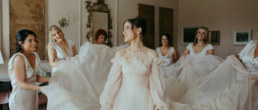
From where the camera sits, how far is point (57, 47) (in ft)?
12.4

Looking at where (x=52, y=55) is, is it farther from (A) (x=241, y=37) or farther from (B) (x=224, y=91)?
(A) (x=241, y=37)

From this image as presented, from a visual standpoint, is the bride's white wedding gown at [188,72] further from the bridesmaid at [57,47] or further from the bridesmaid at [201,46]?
the bridesmaid at [57,47]

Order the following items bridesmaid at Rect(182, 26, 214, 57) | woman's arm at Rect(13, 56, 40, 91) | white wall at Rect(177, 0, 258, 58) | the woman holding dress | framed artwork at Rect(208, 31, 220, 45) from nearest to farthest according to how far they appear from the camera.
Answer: woman's arm at Rect(13, 56, 40, 91) < bridesmaid at Rect(182, 26, 214, 57) < the woman holding dress < white wall at Rect(177, 0, 258, 58) < framed artwork at Rect(208, 31, 220, 45)

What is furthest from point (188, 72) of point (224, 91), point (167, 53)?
point (167, 53)

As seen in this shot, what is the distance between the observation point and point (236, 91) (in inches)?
130

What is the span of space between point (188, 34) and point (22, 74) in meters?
6.84

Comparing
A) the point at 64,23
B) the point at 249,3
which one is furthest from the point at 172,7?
the point at 64,23

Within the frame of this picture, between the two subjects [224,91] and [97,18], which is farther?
[97,18]

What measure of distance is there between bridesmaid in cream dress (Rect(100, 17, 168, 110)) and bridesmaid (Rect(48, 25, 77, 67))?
5.21 ft

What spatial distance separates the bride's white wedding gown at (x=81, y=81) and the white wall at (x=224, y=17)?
16.4 feet

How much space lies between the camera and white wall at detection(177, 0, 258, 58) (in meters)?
7.05

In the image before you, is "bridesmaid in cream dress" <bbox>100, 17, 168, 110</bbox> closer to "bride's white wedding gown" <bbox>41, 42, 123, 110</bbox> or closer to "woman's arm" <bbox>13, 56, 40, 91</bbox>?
"bride's white wedding gown" <bbox>41, 42, 123, 110</bbox>

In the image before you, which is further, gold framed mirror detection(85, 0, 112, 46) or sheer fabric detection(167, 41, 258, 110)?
gold framed mirror detection(85, 0, 112, 46)

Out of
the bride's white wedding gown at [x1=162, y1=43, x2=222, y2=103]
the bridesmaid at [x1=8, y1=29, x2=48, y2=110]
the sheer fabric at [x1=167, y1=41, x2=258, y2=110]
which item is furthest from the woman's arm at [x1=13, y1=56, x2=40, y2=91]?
the bride's white wedding gown at [x1=162, y1=43, x2=222, y2=103]
